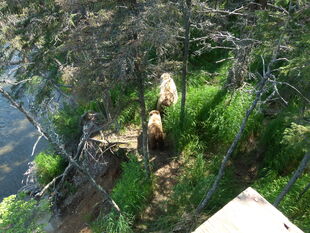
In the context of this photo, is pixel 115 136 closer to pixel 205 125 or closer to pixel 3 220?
pixel 205 125

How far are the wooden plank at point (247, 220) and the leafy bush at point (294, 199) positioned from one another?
4.01 metres

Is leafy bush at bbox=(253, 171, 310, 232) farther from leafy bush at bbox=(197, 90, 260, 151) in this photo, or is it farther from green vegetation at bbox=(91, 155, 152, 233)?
green vegetation at bbox=(91, 155, 152, 233)

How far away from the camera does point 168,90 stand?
→ 30.1 feet

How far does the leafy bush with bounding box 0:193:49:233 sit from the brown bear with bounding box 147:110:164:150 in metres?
3.30

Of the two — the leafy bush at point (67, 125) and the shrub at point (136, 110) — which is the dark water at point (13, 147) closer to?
the leafy bush at point (67, 125)

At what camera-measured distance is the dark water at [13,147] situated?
12.3 metres

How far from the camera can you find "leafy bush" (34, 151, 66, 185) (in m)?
10.5

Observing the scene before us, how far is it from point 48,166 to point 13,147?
4.30m

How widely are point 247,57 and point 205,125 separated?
2012mm

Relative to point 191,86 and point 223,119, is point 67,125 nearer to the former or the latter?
point 191,86

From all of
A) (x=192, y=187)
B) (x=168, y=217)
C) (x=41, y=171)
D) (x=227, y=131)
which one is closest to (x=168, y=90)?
(x=227, y=131)

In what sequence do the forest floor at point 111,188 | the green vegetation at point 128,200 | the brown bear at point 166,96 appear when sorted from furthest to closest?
the brown bear at point 166,96 < the forest floor at point 111,188 < the green vegetation at point 128,200

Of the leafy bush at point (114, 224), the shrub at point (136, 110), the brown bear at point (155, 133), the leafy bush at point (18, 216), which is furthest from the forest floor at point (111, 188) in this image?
the leafy bush at point (18, 216)

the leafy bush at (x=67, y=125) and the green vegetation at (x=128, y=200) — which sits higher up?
the green vegetation at (x=128, y=200)
